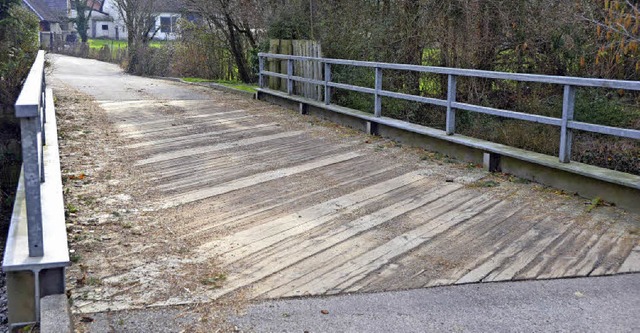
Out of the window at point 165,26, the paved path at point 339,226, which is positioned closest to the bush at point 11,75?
the paved path at point 339,226

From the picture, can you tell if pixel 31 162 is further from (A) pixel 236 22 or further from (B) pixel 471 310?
(A) pixel 236 22

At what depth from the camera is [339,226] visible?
6.74 metres

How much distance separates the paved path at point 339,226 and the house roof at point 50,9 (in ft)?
227

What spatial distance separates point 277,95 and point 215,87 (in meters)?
5.81

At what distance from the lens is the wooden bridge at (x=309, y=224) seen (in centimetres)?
534

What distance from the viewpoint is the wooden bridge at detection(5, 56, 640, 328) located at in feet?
17.5

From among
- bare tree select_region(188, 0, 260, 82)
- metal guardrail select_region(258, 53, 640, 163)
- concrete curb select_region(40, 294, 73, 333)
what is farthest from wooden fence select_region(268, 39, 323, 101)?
concrete curb select_region(40, 294, 73, 333)

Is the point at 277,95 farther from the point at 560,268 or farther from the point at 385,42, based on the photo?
the point at 560,268

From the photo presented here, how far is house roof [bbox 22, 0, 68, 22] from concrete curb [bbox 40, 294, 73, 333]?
74.1 meters

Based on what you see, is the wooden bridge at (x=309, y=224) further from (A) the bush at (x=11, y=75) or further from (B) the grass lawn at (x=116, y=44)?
(B) the grass lawn at (x=116, y=44)

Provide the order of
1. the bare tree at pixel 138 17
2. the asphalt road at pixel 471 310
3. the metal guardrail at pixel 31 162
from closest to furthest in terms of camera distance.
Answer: the metal guardrail at pixel 31 162
the asphalt road at pixel 471 310
the bare tree at pixel 138 17

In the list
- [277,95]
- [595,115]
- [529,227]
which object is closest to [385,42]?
[277,95]

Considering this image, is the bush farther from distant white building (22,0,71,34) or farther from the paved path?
distant white building (22,0,71,34)

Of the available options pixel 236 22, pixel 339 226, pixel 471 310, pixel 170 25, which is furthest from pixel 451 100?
pixel 170 25
